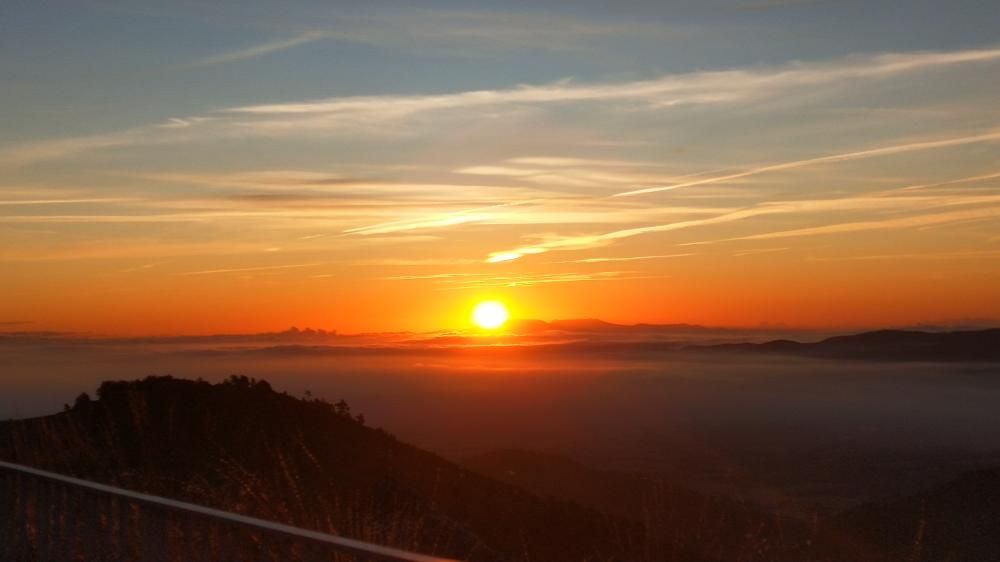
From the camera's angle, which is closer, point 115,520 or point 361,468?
point 115,520

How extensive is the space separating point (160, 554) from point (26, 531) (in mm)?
2609

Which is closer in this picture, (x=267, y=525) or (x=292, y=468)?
(x=267, y=525)

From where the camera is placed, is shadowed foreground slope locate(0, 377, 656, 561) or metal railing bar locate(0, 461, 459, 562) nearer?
metal railing bar locate(0, 461, 459, 562)

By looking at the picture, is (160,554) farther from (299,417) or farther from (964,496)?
(964,496)

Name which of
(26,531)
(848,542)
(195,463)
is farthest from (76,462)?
(848,542)

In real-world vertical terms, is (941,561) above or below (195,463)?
below

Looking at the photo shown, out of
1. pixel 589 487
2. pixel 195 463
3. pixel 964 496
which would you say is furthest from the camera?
pixel 589 487

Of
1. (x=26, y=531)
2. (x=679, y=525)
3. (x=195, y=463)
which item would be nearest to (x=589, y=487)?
(x=679, y=525)

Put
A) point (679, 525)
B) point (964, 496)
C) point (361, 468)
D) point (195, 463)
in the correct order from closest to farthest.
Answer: point (195, 463) < point (361, 468) < point (679, 525) < point (964, 496)

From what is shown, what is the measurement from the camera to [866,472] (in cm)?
4991

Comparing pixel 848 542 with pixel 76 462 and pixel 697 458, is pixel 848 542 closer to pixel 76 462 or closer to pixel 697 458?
pixel 76 462

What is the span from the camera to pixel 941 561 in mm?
24000

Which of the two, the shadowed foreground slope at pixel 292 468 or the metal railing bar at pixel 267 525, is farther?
the shadowed foreground slope at pixel 292 468

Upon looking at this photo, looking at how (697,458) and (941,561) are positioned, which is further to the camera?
(697,458)
